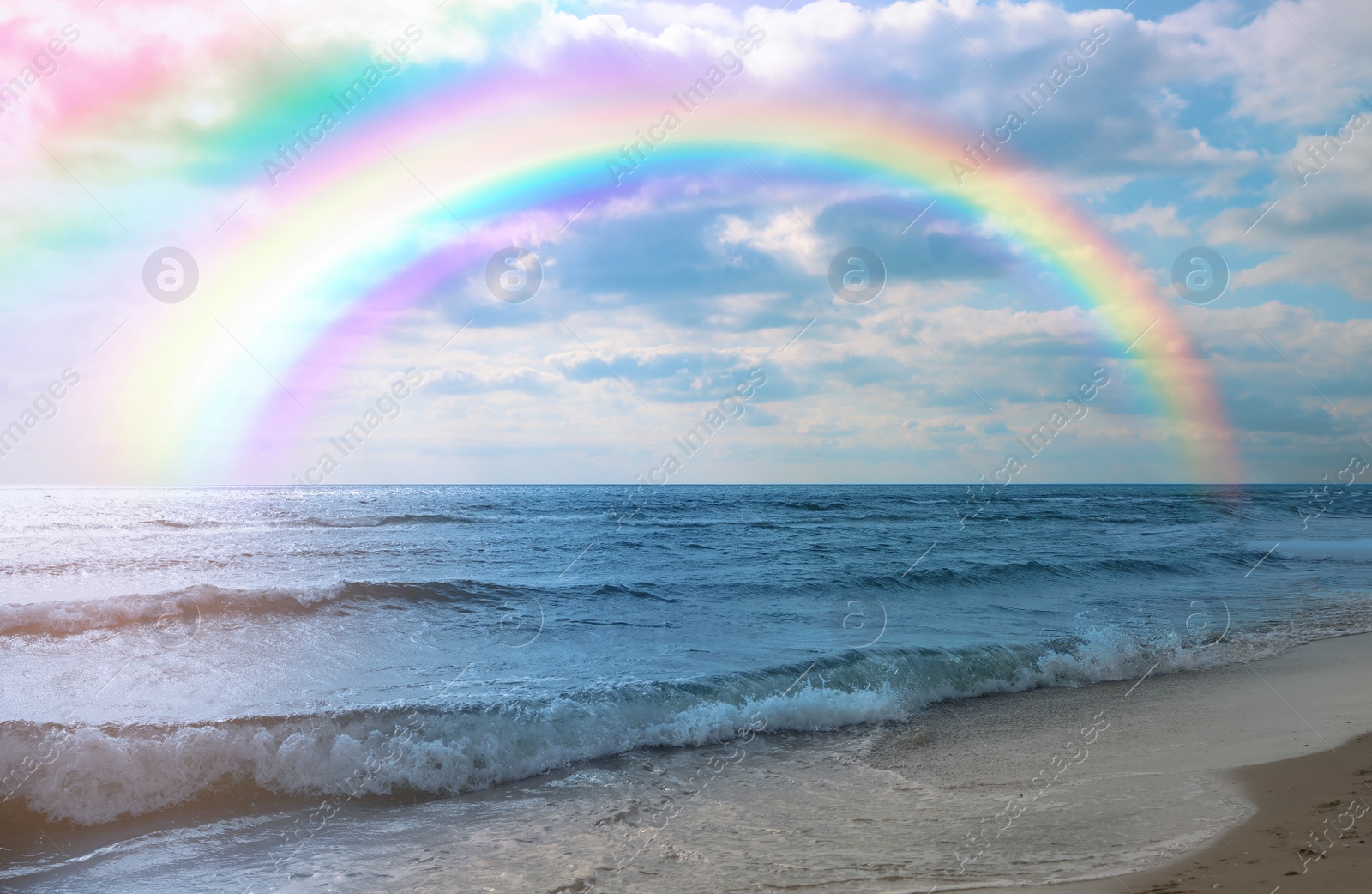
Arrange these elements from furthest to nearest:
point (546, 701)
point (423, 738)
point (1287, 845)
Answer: point (546, 701) < point (423, 738) < point (1287, 845)

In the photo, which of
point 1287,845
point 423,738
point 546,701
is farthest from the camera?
point 546,701

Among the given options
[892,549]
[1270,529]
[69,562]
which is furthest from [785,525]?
[69,562]

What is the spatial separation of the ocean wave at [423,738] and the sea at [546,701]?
0.04m

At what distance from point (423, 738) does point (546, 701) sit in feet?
5.29

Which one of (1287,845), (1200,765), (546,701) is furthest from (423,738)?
(1200,765)

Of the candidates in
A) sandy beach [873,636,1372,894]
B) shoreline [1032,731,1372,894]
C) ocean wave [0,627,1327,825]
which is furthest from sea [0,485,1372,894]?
shoreline [1032,731,1372,894]

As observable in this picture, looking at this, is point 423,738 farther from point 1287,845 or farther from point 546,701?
point 1287,845

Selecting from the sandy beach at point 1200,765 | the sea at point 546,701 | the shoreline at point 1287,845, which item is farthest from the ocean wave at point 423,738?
the shoreline at point 1287,845

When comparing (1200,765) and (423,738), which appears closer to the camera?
(1200,765)

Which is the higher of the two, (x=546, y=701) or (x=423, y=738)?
(x=423, y=738)

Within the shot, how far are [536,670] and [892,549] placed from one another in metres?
20.9

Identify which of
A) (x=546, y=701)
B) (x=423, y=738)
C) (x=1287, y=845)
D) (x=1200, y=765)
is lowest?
(x=1200, y=765)

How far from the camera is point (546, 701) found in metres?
9.90

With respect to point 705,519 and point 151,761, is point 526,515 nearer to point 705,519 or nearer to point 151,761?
point 705,519
